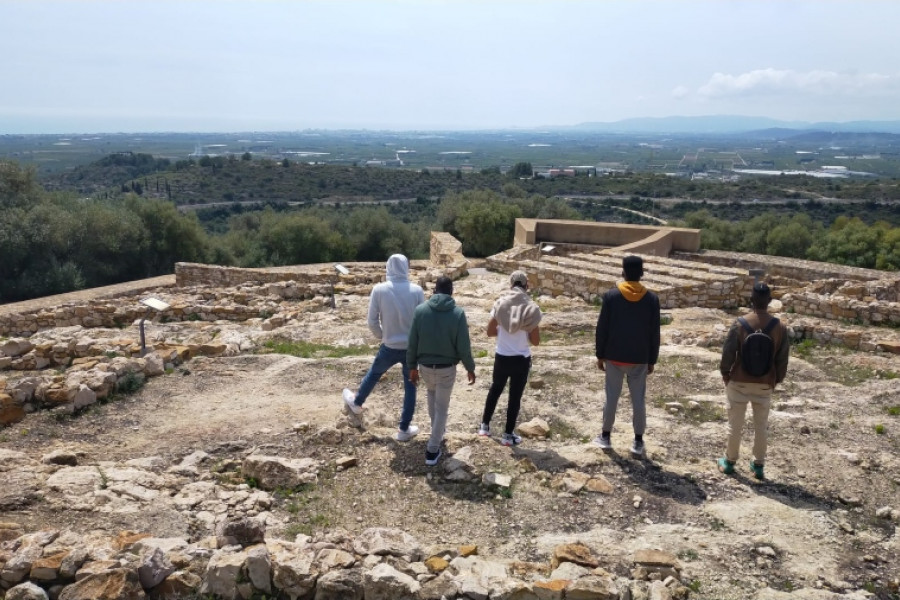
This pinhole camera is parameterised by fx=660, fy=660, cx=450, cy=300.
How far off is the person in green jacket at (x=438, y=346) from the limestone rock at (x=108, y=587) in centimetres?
255

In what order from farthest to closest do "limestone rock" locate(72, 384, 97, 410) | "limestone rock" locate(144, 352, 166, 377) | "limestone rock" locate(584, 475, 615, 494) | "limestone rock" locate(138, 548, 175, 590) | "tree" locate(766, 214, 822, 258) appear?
1. "tree" locate(766, 214, 822, 258)
2. "limestone rock" locate(144, 352, 166, 377)
3. "limestone rock" locate(72, 384, 97, 410)
4. "limestone rock" locate(584, 475, 615, 494)
5. "limestone rock" locate(138, 548, 175, 590)

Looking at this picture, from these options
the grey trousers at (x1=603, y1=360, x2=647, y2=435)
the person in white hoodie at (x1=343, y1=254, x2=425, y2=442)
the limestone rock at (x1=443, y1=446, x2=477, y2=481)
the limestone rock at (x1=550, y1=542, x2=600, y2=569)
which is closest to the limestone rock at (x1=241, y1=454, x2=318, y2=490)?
the person in white hoodie at (x1=343, y1=254, x2=425, y2=442)

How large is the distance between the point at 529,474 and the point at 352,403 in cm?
199

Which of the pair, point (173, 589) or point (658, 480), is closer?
point (173, 589)

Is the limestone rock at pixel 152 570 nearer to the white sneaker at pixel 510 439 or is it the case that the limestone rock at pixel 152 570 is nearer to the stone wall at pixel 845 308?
the white sneaker at pixel 510 439

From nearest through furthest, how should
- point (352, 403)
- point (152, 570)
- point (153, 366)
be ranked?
1. point (152, 570)
2. point (352, 403)
3. point (153, 366)

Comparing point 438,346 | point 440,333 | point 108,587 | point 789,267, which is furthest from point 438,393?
point 789,267

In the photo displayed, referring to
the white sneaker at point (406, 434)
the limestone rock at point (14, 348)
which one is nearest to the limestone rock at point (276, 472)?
the white sneaker at point (406, 434)

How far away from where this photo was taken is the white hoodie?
6297mm

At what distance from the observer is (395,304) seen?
629 cm

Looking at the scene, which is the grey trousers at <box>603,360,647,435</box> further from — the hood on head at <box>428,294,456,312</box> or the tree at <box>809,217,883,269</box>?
the tree at <box>809,217,883,269</box>

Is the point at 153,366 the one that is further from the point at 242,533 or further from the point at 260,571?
the point at 260,571

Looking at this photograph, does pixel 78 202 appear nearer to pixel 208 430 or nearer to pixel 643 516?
pixel 208 430

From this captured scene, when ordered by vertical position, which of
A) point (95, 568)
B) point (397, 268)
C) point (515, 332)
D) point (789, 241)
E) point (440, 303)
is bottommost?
point (789, 241)
